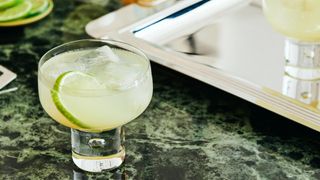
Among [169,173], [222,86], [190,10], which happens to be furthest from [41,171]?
[190,10]

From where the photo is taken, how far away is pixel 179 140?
1.32 meters

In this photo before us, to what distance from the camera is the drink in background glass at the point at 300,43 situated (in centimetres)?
141

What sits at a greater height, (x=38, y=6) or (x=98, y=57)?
(x=98, y=57)

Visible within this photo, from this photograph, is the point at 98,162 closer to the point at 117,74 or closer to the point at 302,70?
the point at 117,74

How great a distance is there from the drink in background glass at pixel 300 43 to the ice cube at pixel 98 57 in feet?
1.22

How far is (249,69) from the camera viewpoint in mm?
1508

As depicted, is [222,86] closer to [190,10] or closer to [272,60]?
[272,60]

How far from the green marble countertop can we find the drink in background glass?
10 cm

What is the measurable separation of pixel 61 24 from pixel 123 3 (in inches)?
6.4

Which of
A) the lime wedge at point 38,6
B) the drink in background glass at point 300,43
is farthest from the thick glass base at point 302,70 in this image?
the lime wedge at point 38,6

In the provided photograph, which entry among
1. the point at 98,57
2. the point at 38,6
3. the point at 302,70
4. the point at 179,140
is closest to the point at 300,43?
the point at 302,70

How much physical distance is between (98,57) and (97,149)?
0.49ft

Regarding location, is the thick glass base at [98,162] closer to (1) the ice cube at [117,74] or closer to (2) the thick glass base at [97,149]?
(2) the thick glass base at [97,149]

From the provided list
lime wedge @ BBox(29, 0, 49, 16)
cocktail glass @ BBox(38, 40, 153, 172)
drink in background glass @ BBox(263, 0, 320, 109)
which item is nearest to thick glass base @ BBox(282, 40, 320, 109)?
drink in background glass @ BBox(263, 0, 320, 109)
